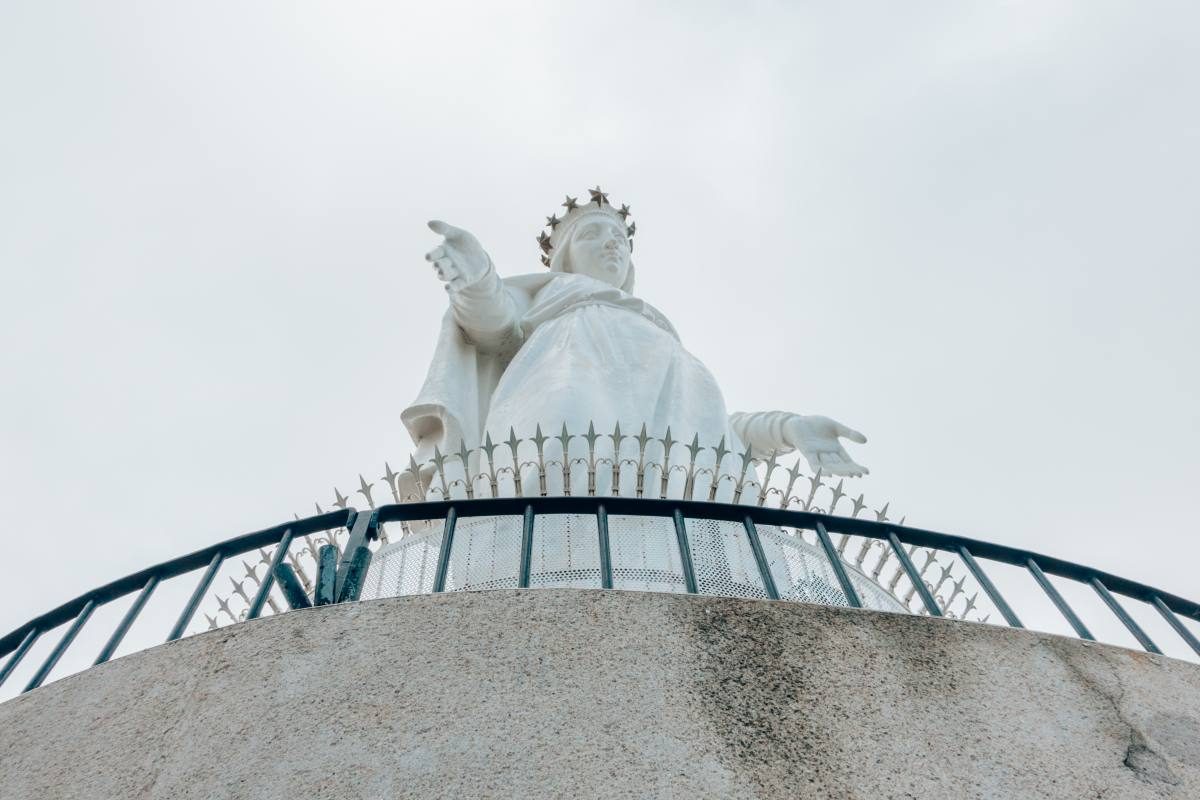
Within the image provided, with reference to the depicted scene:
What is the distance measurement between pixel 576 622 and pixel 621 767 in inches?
23.8

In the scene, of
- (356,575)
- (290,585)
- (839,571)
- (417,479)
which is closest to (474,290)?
(417,479)

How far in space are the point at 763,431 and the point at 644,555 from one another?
3031mm

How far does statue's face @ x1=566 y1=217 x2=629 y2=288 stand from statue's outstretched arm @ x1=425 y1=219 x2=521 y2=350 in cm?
153

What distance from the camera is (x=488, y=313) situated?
869 centimetres

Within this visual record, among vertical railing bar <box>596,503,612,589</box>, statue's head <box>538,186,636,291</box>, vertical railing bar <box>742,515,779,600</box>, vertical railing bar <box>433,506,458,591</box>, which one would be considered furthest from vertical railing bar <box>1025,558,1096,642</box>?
statue's head <box>538,186,636,291</box>

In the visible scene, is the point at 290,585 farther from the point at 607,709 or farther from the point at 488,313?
the point at 488,313

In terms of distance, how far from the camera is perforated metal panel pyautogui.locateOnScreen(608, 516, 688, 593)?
5.22 meters

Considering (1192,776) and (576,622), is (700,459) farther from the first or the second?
(1192,776)

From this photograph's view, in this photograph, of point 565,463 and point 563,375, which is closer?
point 565,463

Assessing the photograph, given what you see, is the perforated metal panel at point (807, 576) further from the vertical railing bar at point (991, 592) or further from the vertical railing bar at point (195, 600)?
the vertical railing bar at point (195, 600)

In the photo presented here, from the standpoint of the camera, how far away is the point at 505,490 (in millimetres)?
6344

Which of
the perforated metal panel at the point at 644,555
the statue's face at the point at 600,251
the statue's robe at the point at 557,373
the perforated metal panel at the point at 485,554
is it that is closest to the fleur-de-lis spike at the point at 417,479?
the statue's robe at the point at 557,373

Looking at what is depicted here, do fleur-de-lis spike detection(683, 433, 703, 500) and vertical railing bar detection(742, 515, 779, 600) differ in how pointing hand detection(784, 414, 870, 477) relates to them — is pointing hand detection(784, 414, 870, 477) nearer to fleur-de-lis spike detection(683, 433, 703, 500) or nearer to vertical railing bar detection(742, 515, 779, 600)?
fleur-de-lis spike detection(683, 433, 703, 500)

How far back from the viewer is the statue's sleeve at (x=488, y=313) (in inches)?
334
